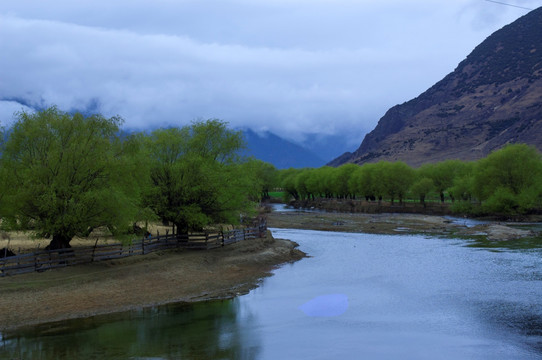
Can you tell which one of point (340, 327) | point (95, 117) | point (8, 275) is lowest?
point (340, 327)

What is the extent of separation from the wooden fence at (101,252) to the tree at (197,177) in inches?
76.8

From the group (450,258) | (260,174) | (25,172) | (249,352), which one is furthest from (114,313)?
(260,174)

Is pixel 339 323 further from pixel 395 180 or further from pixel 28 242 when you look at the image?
pixel 395 180

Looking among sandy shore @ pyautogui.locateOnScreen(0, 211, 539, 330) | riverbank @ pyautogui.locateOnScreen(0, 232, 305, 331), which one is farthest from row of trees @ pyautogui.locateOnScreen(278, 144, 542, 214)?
riverbank @ pyautogui.locateOnScreen(0, 232, 305, 331)

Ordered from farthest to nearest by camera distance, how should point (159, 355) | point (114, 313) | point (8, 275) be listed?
point (8, 275)
point (114, 313)
point (159, 355)

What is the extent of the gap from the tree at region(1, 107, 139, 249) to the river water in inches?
346

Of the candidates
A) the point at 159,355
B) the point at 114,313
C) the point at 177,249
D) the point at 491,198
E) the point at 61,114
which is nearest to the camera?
the point at 159,355

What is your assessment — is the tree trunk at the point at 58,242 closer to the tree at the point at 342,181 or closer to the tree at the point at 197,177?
the tree at the point at 197,177

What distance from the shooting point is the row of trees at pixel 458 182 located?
86938 mm

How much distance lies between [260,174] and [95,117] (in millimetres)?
129387

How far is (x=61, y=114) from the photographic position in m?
35.1

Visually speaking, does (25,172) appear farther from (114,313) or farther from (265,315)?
(265,315)

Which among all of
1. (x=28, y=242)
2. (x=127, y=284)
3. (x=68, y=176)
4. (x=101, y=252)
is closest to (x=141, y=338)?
(x=127, y=284)

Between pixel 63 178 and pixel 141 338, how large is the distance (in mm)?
14792
